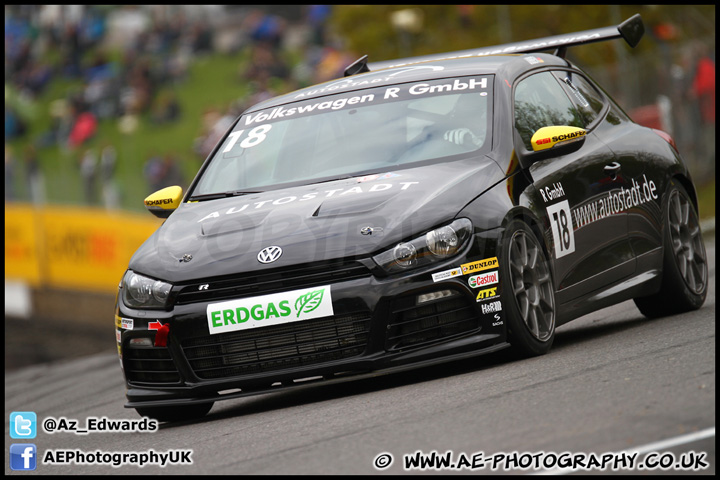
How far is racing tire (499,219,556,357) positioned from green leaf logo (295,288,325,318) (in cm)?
93

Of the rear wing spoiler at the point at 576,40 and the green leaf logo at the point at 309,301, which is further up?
the green leaf logo at the point at 309,301

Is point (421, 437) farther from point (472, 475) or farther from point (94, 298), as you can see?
point (94, 298)

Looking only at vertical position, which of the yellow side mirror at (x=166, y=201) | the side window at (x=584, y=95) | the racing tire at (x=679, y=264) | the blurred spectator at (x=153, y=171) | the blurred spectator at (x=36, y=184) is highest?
the yellow side mirror at (x=166, y=201)

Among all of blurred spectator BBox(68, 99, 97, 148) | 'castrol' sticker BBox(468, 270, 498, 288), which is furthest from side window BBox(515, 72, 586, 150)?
blurred spectator BBox(68, 99, 97, 148)

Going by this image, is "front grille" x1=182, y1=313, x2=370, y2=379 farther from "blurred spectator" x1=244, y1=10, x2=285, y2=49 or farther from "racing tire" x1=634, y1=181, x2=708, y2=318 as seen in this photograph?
"blurred spectator" x1=244, y1=10, x2=285, y2=49

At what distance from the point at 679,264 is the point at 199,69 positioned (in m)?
34.8

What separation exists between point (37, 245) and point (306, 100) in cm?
1364

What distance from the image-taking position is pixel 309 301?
5902 mm

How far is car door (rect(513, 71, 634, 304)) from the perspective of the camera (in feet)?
22.4

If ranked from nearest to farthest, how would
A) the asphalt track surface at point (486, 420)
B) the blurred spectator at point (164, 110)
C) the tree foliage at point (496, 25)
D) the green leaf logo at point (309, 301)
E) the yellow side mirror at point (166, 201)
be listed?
the asphalt track surface at point (486, 420) → the green leaf logo at point (309, 301) → the yellow side mirror at point (166, 201) → the tree foliage at point (496, 25) → the blurred spectator at point (164, 110)

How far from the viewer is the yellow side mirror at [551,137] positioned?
6.74 metres

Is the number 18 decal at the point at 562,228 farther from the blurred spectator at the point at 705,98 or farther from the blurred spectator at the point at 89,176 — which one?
the blurred spectator at the point at 89,176

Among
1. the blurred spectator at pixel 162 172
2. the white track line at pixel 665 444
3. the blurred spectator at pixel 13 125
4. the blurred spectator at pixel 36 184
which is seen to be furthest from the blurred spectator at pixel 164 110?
the white track line at pixel 665 444
